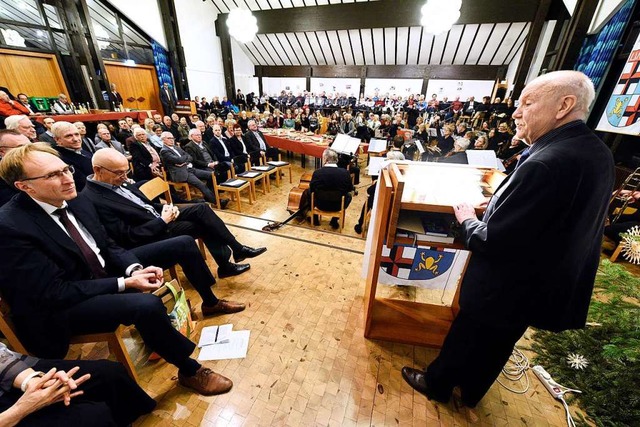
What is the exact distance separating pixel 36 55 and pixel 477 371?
11.7 metres

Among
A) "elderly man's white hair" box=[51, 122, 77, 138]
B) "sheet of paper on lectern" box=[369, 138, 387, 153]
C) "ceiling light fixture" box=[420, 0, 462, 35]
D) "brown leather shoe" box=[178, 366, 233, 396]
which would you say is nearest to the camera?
"brown leather shoe" box=[178, 366, 233, 396]

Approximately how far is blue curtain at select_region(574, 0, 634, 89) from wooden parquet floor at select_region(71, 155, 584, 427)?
6.19 meters

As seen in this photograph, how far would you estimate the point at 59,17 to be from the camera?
715 centimetres

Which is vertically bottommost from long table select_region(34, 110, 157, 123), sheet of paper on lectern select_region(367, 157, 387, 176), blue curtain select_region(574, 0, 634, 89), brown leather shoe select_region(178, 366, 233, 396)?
brown leather shoe select_region(178, 366, 233, 396)

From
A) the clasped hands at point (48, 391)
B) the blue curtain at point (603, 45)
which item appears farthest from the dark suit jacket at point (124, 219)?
the blue curtain at point (603, 45)

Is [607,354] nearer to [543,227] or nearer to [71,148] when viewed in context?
[543,227]

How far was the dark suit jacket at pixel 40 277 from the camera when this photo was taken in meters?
1.12

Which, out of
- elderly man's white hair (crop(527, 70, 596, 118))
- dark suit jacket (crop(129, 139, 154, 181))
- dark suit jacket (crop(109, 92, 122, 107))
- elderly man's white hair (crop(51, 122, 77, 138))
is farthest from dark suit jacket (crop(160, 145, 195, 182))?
dark suit jacket (crop(109, 92, 122, 107))

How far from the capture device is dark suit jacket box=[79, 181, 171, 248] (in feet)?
5.94

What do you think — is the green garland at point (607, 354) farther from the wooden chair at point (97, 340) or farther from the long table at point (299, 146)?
Result: the long table at point (299, 146)

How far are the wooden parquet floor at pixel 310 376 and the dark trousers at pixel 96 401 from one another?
170mm

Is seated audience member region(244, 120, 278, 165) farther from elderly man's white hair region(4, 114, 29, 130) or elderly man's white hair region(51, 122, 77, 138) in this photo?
elderly man's white hair region(4, 114, 29, 130)

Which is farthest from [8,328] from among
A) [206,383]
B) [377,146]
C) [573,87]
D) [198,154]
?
[377,146]

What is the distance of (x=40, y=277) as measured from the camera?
1.17 m
